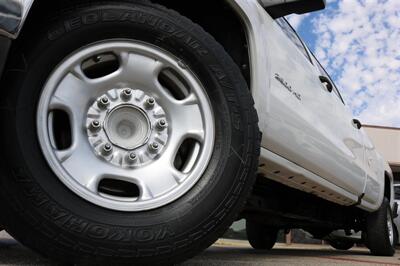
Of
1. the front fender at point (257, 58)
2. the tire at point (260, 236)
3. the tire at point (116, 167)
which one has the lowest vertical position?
the tire at point (260, 236)

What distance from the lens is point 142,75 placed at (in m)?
2.10

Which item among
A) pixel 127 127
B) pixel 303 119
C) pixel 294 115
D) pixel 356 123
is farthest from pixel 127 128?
pixel 356 123

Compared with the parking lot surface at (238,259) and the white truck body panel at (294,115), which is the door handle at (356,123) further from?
the parking lot surface at (238,259)

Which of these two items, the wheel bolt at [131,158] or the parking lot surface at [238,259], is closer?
the wheel bolt at [131,158]

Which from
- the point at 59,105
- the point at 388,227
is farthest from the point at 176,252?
the point at 388,227

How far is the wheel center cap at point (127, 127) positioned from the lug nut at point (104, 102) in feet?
0.12

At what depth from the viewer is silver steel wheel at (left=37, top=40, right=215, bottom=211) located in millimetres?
1937

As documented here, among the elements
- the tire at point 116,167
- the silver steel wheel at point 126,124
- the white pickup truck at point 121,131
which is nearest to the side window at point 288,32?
the white pickup truck at point 121,131

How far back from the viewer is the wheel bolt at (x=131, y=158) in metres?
2.04

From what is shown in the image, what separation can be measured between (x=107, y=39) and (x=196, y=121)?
1.63 feet

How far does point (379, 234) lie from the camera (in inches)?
212

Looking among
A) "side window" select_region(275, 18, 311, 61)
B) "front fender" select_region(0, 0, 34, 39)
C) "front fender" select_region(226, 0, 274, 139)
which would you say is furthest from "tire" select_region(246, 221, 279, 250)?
"front fender" select_region(0, 0, 34, 39)

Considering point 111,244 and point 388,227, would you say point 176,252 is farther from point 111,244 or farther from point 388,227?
point 388,227

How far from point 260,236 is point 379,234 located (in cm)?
153
